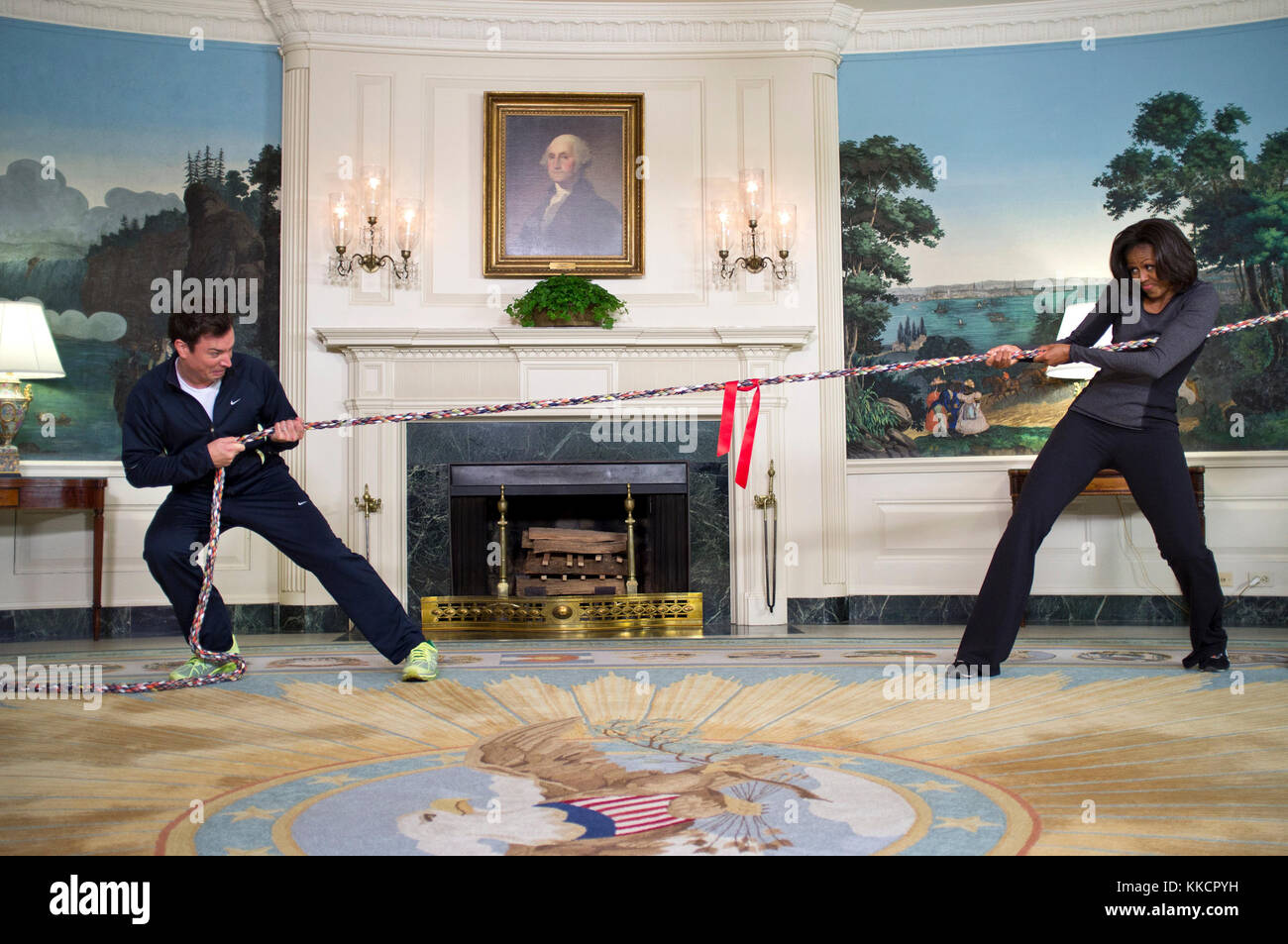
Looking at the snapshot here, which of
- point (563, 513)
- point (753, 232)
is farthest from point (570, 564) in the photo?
point (753, 232)

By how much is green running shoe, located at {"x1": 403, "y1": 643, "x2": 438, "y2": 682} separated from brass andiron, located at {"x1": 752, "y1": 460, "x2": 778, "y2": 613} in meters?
2.69

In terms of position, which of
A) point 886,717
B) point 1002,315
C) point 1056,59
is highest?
point 1056,59

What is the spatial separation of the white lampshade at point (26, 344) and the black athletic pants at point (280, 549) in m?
2.22

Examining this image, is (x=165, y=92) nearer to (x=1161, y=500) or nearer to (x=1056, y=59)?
(x=1056, y=59)

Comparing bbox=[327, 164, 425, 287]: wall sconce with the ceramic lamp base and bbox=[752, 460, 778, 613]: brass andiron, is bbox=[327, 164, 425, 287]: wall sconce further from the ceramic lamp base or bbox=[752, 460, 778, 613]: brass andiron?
bbox=[752, 460, 778, 613]: brass andiron

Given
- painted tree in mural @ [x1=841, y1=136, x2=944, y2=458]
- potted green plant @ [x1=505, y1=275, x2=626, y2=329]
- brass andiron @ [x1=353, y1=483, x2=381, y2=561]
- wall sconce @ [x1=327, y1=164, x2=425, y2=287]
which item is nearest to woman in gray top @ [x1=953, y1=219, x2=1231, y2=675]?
painted tree in mural @ [x1=841, y1=136, x2=944, y2=458]

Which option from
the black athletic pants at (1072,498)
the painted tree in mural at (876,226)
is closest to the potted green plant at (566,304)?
the painted tree in mural at (876,226)

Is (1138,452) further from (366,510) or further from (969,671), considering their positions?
(366,510)

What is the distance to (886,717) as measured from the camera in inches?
123

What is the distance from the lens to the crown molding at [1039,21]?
6180mm

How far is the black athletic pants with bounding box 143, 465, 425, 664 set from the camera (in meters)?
3.79

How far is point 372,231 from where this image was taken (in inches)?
241

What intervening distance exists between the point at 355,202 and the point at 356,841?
495cm
